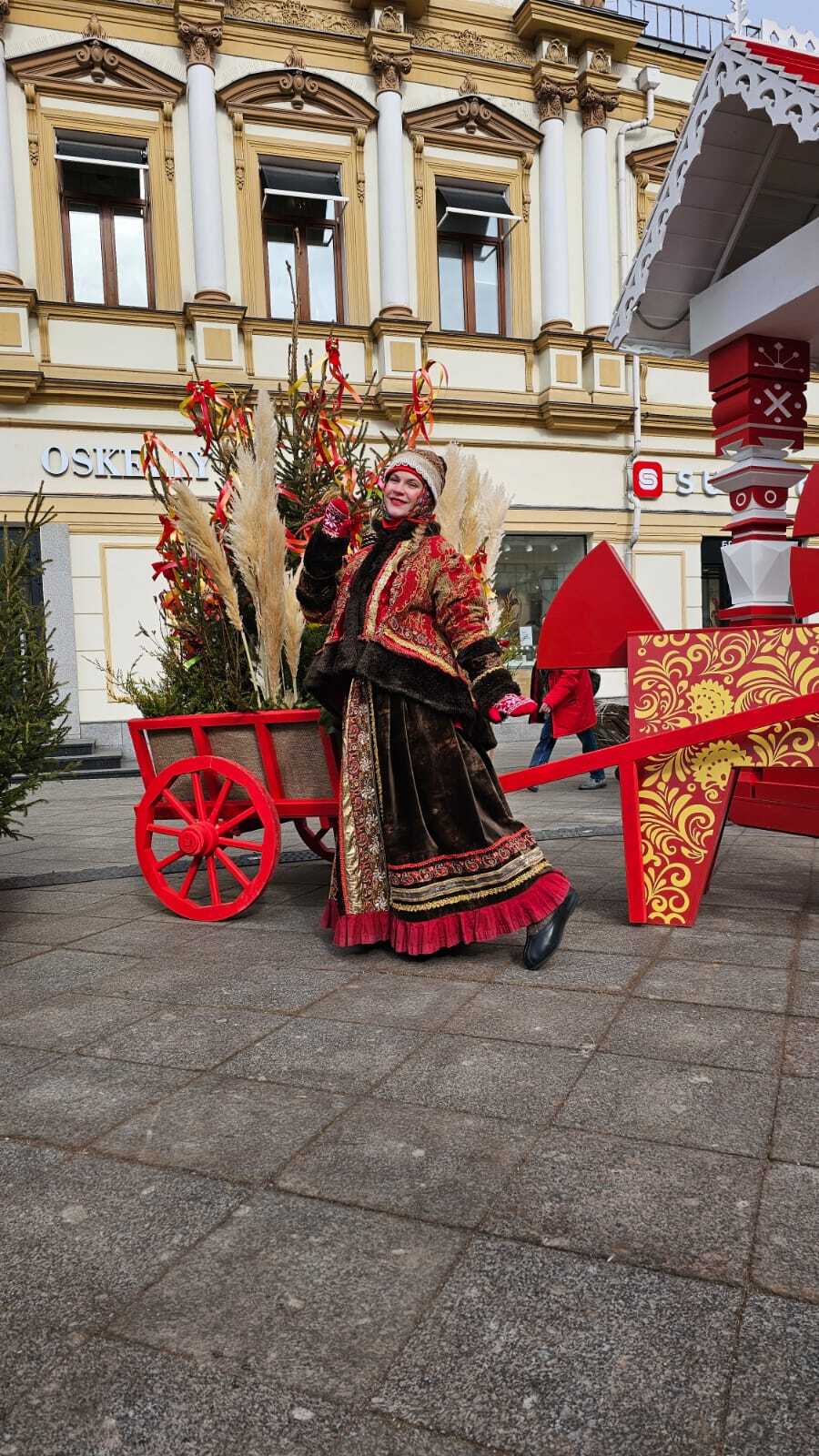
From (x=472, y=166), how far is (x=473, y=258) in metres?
1.10

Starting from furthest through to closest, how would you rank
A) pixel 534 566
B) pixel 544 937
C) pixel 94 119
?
pixel 534 566
pixel 94 119
pixel 544 937

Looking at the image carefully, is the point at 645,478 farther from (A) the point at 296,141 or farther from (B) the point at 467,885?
(B) the point at 467,885

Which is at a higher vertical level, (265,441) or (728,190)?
(728,190)

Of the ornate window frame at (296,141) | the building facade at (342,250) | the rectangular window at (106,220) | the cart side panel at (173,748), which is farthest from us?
the ornate window frame at (296,141)

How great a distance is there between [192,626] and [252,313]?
952 cm

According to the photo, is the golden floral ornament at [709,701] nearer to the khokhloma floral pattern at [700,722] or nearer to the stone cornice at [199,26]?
the khokhloma floral pattern at [700,722]

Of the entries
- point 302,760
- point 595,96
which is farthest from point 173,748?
point 595,96

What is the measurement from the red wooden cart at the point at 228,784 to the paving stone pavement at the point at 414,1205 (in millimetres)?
591

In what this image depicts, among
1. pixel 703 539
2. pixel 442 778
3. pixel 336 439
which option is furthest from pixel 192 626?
pixel 703 539

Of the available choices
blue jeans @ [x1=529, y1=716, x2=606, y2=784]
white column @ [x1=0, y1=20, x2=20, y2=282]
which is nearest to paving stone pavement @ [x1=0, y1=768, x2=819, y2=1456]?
blue jeans @ [x1=529, y1=716, x2=606, y2=784]

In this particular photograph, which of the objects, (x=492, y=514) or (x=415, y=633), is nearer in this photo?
(x=415, y=633)

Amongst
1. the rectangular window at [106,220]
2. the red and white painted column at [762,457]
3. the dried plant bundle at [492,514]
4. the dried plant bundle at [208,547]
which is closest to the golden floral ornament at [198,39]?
the rectangular window at [106,220]

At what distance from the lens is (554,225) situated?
1341 cm

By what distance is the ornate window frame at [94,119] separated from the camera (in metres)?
11.6
